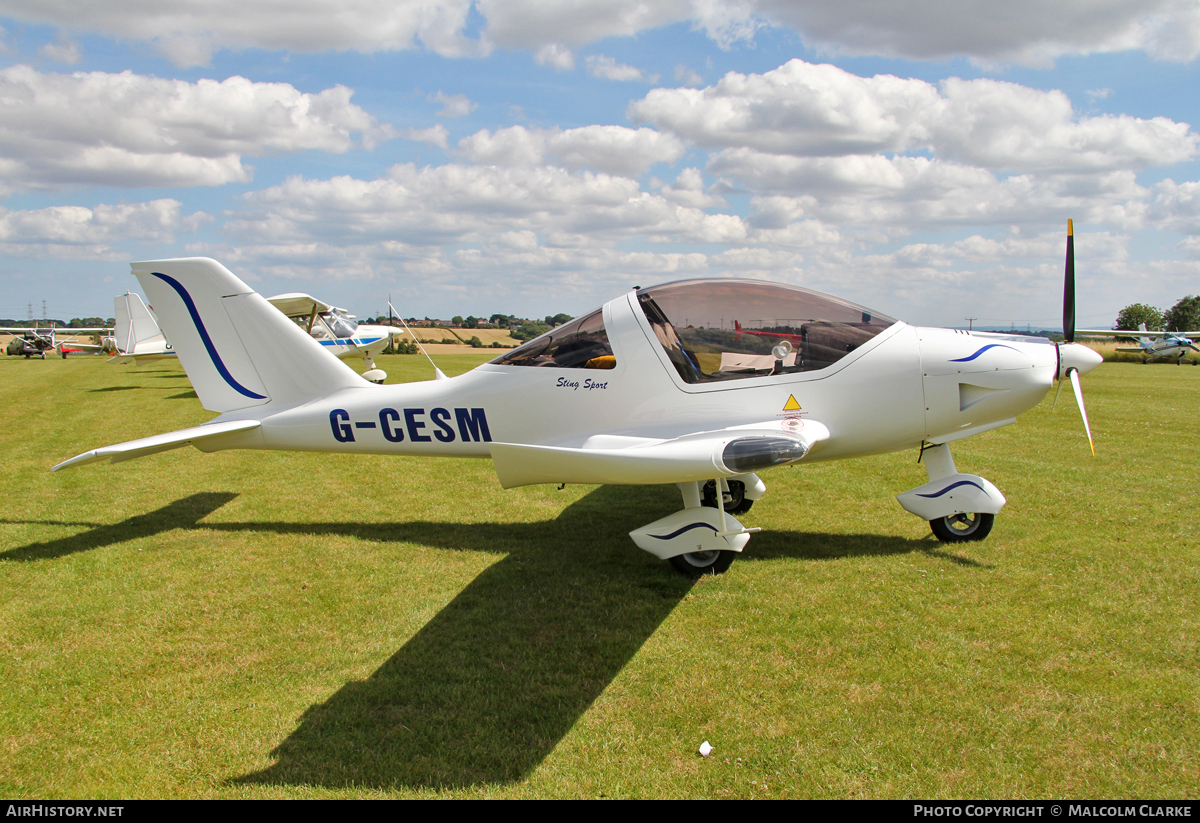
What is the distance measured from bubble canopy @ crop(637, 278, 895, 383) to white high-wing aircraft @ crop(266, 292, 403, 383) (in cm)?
1856

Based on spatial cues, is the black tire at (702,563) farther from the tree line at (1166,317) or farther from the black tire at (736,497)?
the tree line at (1166,317)

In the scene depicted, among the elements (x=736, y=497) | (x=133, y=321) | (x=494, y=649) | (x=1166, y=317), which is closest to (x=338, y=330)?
(x=133, y=321)

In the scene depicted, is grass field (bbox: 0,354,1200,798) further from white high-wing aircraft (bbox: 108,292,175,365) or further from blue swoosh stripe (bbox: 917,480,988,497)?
white high-wing aircraft (bbox: 108,292,175,365)

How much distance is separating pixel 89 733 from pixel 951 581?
5.76 meters

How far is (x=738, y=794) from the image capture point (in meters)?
3.04

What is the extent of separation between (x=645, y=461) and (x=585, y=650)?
1.29 m

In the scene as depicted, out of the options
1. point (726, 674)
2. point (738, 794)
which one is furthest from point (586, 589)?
point (738, 794)

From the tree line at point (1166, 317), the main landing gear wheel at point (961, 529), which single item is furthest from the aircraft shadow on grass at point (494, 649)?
the tree line at point (1166, 317)

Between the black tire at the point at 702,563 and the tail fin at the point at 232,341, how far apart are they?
12.1 feet

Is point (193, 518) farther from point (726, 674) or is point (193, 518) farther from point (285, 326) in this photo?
point (726, 674)

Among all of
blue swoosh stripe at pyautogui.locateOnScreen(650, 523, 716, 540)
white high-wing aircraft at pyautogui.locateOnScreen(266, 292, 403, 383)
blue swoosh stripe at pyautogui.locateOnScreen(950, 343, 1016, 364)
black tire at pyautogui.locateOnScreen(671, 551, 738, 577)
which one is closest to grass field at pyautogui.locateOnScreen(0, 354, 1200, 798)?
black tire at pyautogui.locateOnScreen(671, 551, 738, 577)

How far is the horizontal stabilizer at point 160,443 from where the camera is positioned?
→ 5.34m

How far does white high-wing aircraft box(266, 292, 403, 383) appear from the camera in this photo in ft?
73.3

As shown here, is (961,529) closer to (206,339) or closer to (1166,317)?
(206,339)
